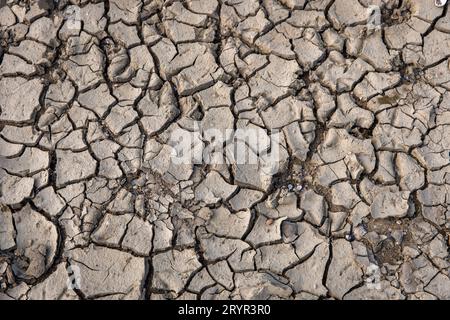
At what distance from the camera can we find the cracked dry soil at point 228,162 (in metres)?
3.30

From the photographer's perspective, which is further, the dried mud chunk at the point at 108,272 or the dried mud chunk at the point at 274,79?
the dried mud chunk at the point at 274,79

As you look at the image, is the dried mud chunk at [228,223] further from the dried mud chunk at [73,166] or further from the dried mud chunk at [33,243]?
the dried mud chunk at [33,243]

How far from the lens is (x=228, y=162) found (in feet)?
11.7

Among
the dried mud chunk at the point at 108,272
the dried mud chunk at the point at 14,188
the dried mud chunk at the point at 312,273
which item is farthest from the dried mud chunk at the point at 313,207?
the dried mud chunk at the point at 14,188

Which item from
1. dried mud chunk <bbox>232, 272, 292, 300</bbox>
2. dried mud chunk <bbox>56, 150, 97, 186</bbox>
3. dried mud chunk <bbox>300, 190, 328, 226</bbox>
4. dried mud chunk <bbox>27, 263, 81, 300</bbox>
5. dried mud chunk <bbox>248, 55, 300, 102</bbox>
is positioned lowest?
dried mud chunk <bbox>232, 272, 292, 300</bbox>

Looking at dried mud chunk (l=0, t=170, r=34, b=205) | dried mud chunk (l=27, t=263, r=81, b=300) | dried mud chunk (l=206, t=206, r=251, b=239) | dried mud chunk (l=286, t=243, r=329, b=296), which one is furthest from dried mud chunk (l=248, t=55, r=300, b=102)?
dried mud chunk (l=27, t=263, r=81, b=300)

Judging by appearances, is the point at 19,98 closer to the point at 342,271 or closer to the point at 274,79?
the point at 274,79

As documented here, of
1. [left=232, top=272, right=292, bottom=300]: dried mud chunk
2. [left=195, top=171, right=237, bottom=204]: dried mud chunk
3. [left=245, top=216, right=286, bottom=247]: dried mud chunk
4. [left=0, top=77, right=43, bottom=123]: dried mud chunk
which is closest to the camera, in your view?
[left=232, top=272, right=292, bottom=300]: dried mud chunk

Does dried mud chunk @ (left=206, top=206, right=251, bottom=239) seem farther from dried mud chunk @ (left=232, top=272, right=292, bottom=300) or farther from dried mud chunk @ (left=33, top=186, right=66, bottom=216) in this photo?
dried mud chunk @ (left=33, top=186, right=66, bottom=216)

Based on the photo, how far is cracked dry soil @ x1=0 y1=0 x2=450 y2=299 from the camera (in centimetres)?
330

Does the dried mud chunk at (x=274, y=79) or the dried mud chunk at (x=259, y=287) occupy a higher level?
the dried mud chunk at (x=274, y=79)

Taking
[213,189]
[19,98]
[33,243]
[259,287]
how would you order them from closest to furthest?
[259,287]
[33,243]
[213,189]
[19,98]

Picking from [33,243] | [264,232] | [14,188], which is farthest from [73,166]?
[264,232]

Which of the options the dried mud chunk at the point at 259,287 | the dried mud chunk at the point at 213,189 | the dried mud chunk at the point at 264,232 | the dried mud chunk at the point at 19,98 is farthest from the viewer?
the dried mud chunk at the point at 19,98
